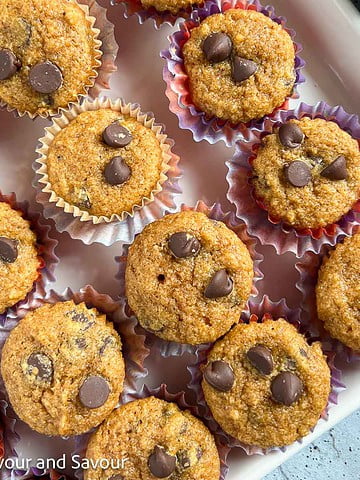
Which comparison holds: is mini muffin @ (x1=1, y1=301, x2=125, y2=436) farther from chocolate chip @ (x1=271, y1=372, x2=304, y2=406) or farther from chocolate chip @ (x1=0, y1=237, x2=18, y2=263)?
chocolate chip @ (x1=271, y1=372, x2=304, y2=406)

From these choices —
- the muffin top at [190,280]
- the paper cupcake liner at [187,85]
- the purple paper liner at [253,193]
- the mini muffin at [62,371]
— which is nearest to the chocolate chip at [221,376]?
the muffin top at [190,280]

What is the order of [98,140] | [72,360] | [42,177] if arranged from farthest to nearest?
[42,177], [98,140], [72,360]

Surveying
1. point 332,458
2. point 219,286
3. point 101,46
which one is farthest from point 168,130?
point 332,458

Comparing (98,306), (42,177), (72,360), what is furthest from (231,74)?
(72,360)

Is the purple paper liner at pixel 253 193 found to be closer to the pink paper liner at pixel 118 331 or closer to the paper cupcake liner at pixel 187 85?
the paper cupcake liner at pixel 187 85

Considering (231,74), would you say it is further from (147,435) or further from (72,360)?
(147,435)

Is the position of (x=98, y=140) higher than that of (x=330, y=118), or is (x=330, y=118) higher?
(x=330, y=118)

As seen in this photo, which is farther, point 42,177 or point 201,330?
point 42,177
